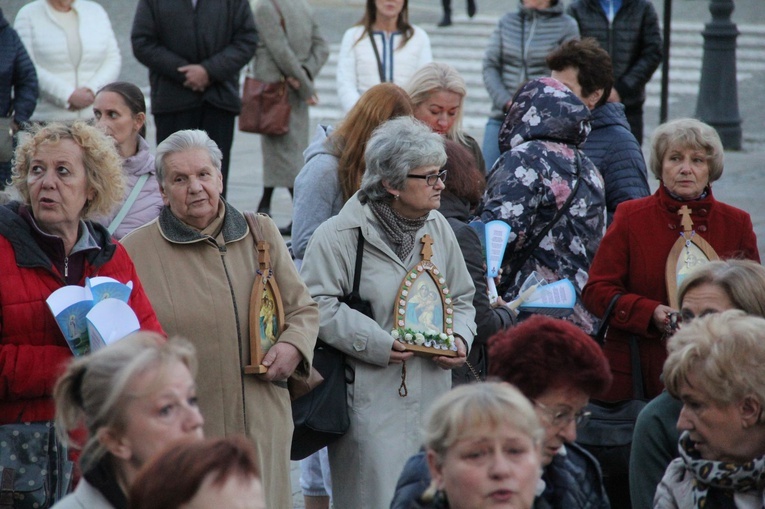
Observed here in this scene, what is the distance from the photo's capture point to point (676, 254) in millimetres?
4965

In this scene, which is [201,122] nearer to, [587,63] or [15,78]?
[15,78]

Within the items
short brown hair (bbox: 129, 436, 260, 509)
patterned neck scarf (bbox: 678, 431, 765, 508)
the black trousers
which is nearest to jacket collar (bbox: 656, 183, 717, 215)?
patterned neck scarf (bbox: 678, 431, 765, 508)

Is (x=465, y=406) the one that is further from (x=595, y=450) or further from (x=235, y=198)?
(x=235, y=198)

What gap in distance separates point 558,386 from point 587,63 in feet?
11.7

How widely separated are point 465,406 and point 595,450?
6.36 feet

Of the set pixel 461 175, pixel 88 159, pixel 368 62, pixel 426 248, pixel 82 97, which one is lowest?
pixel 426 248

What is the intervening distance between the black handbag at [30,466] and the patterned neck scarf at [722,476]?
6.79 ft

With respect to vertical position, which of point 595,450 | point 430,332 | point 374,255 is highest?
point 374,255

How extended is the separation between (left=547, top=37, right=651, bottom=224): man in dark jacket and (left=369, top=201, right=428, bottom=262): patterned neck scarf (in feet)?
6.42

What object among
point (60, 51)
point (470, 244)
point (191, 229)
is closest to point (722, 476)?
point (470, 244)

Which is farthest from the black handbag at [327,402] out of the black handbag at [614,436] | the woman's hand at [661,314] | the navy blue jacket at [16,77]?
the navy blue jacket at [16,77]

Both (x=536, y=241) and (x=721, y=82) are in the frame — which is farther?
(x=721, y=82)

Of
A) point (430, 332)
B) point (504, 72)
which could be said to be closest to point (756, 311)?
point (430, 332)

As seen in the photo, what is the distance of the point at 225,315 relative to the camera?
438 centimetres
